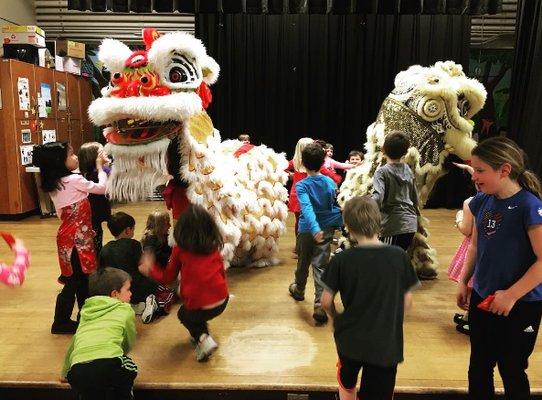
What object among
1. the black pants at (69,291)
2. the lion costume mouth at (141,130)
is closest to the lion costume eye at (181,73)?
the lion costume mouth at (141,130)

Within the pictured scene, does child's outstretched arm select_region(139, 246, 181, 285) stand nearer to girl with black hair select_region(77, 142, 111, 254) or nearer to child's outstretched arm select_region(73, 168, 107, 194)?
child's outstretched arm select_region(73, 168, 107, 194)

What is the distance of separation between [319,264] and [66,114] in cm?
505

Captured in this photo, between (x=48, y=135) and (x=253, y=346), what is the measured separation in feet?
15.6

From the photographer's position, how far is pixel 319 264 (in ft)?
8.91

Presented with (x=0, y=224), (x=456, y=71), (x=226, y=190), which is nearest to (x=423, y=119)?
(x=456, y=71)

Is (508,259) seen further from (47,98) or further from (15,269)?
(47,98)

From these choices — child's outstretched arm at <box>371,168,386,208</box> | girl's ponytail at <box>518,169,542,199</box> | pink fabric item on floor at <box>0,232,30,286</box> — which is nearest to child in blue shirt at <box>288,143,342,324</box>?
child's outstretched arm at <box>371,168,386,208</box>

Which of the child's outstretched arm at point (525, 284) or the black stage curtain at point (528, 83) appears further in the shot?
the black stage curtain at point (528, 83)

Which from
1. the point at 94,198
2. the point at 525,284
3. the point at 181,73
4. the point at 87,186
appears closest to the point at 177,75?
the point at 181,73

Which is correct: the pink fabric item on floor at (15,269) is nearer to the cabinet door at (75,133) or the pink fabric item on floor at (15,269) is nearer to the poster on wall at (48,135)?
the poster on wall at (48,135)

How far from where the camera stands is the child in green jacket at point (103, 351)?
1727 mm

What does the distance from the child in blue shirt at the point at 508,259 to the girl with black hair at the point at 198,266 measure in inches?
42.9

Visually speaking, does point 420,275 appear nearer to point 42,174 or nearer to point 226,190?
point 226,190

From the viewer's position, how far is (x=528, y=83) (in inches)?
160
